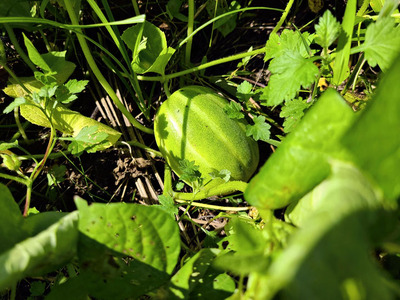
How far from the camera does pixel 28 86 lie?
207 cm

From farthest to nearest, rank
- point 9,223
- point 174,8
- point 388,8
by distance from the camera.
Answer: point 174,8
point 388,8
point 9,223

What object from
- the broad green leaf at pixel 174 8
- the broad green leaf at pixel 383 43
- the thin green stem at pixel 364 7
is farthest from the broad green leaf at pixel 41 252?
the thin green stem at pixel 364 7

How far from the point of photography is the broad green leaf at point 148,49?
1.90 meters

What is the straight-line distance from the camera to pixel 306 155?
1098 millimetres

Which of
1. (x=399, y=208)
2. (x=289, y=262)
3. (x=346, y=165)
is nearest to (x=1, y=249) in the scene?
(x=289, y=262)

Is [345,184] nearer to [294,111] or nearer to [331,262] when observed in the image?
[331,262]

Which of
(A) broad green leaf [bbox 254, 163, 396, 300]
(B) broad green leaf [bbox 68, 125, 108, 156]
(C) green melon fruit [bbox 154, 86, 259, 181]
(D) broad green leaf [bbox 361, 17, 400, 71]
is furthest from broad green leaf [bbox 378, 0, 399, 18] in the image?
(B) broad green leaf [bbox 68, 125, 108, 156]

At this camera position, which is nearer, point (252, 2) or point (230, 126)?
point (230, 126)

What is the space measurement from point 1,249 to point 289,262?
87 centimetres

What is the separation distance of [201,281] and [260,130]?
0.82m

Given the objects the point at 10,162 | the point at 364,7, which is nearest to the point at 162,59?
the point at 10,162

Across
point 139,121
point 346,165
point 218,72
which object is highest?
point 346,165

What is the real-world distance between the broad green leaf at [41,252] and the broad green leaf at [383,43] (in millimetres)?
1226

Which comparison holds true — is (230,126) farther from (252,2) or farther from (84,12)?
(84,12)
